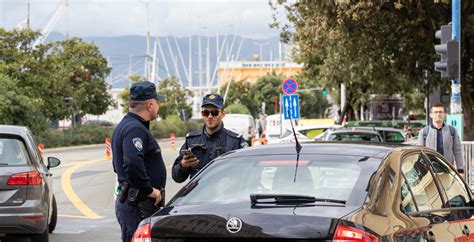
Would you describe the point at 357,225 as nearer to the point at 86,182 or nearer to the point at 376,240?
the point at 376,240

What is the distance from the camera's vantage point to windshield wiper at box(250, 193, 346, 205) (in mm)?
4613

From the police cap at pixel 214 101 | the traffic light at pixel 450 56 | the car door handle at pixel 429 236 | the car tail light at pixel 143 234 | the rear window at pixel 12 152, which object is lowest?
the car door handle at pixel 429 236

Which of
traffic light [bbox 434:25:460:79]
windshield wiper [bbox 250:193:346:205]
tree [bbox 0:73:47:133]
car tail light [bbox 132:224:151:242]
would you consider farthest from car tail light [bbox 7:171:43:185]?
tree [bbox 0:73:47:133]

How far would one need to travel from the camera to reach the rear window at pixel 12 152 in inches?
348

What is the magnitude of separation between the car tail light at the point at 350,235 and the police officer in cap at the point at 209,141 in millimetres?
2934

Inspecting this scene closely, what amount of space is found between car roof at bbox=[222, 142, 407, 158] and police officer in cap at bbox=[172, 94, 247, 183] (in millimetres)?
1443

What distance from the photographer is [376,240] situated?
4.25 meters

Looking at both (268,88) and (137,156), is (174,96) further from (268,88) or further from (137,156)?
(137,156)

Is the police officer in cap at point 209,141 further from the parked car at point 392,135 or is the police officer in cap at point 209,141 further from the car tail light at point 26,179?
the parked car at point 392,135

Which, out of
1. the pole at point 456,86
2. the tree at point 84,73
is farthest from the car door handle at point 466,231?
the tree at point 84,73

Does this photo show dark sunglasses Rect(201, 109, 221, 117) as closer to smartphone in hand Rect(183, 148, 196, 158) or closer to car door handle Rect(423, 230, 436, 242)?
smartphone in hand Rect(183, 148, 196, 158)

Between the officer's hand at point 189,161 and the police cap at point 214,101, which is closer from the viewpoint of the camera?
the officer's hand at point 189,161

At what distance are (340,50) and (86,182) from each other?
36.7 feet

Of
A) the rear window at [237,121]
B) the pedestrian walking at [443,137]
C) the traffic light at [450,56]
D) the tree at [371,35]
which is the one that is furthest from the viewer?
the rear window at [237,121]
